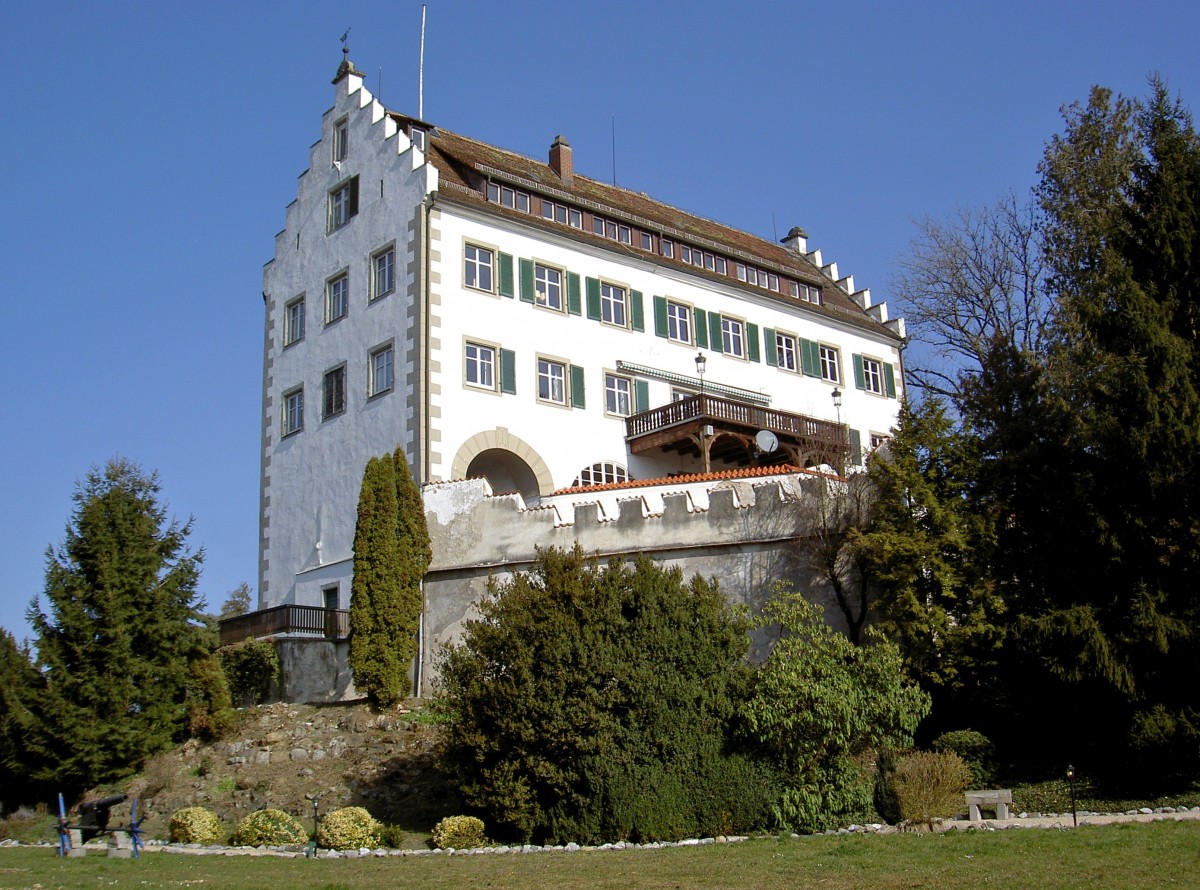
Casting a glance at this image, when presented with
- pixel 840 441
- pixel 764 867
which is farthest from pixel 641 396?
pixel 764 867

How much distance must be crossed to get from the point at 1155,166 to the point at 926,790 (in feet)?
41.0

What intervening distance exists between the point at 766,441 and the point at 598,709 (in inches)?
600

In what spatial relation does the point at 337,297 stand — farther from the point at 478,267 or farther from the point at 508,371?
the point at 508,371

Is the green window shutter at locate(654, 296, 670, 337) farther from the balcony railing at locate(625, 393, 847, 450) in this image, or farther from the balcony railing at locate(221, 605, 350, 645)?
the balcony railing at locate(221, 605, 350, 645)

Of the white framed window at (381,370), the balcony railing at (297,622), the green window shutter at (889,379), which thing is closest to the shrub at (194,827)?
the balcony railing at (297,622)

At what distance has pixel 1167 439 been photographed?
21391 mm

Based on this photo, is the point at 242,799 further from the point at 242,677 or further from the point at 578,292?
the point at 578,292

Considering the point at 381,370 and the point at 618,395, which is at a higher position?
the point at 381,370

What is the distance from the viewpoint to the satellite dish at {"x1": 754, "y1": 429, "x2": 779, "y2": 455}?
3466 cm

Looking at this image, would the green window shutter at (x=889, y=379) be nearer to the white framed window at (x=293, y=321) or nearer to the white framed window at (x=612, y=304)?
the white framed window at (x=612, y=304)

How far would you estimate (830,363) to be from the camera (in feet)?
143

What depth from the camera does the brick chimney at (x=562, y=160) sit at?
41.0 m

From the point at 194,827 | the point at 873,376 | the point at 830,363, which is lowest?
the point at 194,827

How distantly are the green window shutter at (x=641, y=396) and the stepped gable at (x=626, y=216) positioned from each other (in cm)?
395
